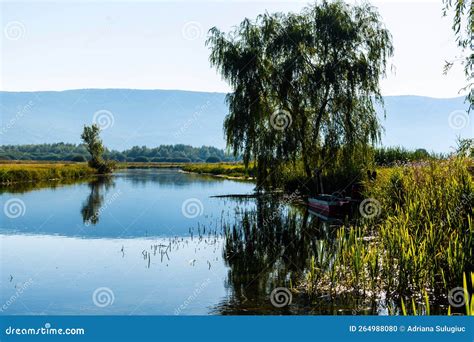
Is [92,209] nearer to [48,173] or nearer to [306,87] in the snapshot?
[306,87]

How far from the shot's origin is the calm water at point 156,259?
11734mm

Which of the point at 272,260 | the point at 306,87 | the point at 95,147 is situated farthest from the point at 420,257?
the point at 95,147

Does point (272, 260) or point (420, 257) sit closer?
point (420, 257)

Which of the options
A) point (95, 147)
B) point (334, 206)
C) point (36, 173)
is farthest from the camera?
point (95, 147)

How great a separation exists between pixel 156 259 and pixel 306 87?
16896 mm

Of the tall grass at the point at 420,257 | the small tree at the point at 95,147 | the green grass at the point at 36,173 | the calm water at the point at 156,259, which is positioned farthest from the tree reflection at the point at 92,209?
the small tree at the point at 95,147

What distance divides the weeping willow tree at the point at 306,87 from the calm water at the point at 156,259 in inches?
151

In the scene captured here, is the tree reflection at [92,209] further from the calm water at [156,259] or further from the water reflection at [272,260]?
the water reflection at [272,260]

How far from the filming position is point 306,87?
3062cm

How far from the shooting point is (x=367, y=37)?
100 ft
